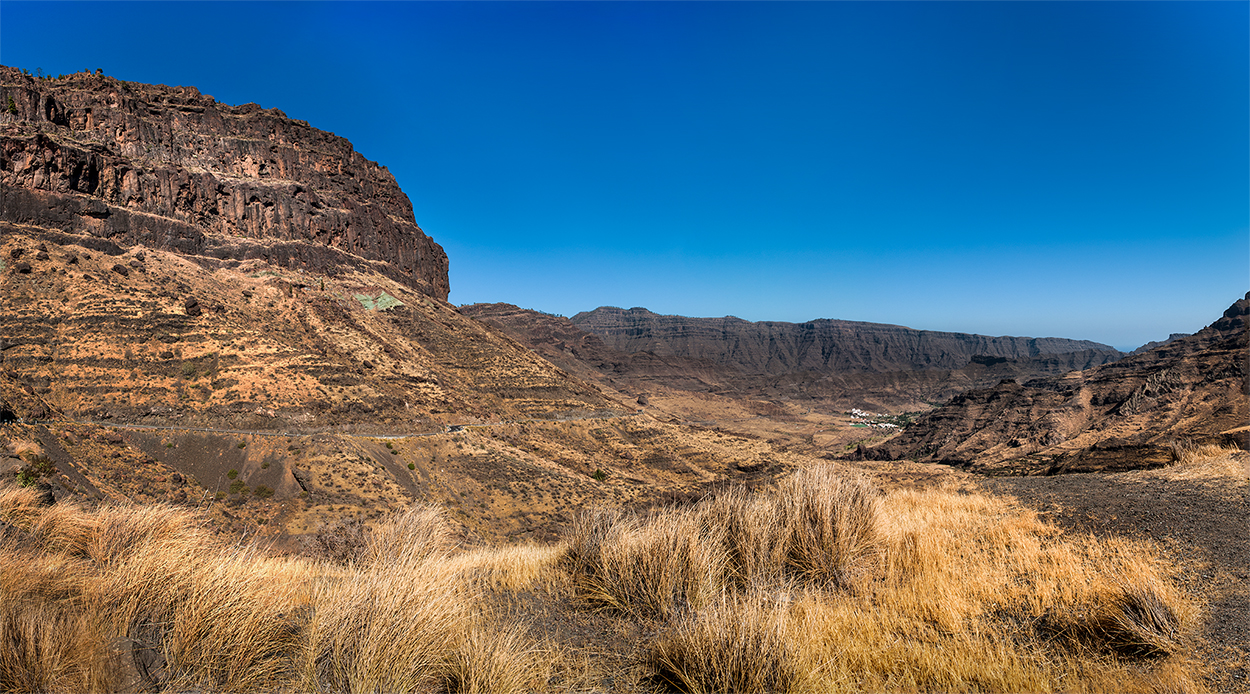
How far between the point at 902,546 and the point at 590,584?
320 centimetres

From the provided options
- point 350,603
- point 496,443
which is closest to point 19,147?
point 496,443

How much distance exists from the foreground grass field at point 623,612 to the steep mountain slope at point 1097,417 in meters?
11.6

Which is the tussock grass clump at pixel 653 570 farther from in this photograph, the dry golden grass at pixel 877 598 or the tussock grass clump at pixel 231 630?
the tussock grass clump at pixel 231 630

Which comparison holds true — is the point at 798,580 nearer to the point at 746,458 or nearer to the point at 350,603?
the point at 350,603

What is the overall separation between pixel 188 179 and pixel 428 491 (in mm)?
44993

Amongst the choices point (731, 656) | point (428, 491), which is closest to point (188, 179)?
point (428, 491)

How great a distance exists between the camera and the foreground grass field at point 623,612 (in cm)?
286

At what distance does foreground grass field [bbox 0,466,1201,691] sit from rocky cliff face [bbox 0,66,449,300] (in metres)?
52.1

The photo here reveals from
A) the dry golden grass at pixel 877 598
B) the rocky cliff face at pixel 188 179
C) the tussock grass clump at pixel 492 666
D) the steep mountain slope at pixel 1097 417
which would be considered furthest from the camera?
the rocky cliff face at pixel 188 179

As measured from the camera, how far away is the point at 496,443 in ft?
124

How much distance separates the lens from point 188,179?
164 ft

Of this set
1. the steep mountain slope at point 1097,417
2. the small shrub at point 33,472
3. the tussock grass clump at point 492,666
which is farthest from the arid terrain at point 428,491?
the steep mountain slope at point 1097,417

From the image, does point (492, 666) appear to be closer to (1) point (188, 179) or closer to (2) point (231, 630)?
(2) point (231, 630)

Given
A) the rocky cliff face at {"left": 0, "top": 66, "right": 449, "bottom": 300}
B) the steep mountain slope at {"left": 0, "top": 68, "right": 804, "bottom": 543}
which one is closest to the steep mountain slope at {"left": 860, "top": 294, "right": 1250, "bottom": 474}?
the steep mountain slope at {"left": 0, "top": 68, "right": 804, "bottom": 543}
